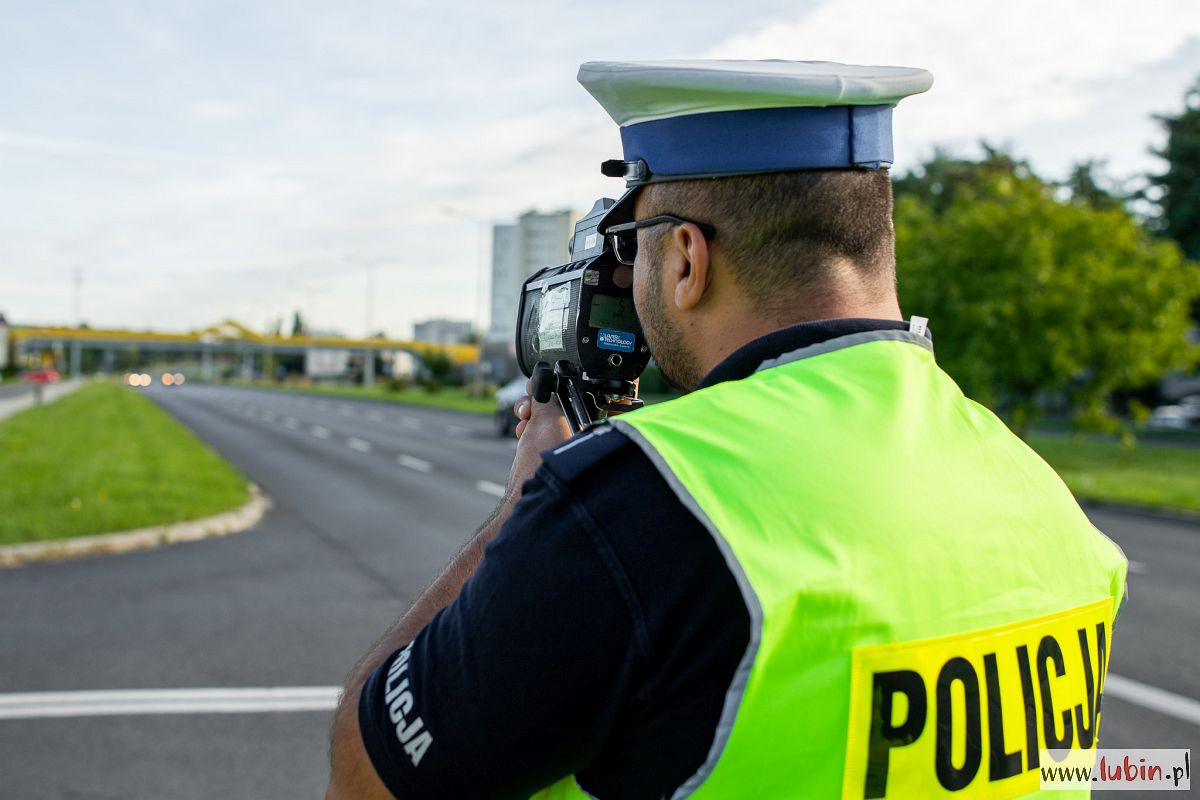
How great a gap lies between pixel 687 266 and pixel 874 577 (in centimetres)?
46

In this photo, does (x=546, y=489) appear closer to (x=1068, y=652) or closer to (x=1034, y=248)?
(x=1068, y=652)

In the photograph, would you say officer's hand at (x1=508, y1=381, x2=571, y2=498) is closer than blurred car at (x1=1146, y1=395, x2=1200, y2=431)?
Yes

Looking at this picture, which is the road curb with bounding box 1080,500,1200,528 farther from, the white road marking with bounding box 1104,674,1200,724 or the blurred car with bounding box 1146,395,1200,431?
the blurred car with bounding box 1146,395,1200,431

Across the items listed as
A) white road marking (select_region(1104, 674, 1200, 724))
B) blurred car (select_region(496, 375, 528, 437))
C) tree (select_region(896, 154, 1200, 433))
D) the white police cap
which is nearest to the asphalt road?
white road marking (select_region(1104, 674, 1200, 724))

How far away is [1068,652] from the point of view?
1.23 m

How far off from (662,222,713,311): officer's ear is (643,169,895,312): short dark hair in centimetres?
2

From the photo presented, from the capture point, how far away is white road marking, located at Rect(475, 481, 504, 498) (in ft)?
43.4

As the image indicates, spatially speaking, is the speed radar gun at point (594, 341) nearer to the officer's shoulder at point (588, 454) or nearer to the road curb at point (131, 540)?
the officer's shoulder at point (588, 454)

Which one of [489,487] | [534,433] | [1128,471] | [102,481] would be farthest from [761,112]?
[1128,471]

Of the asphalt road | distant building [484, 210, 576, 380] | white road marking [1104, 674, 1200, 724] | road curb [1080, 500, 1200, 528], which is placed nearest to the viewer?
the asphalt road

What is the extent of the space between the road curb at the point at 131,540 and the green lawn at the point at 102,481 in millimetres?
158

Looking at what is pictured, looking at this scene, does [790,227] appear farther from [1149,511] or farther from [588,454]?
[1149,511]

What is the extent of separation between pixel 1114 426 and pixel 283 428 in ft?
65.1

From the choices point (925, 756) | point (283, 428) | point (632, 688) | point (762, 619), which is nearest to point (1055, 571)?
point (925, 756)
